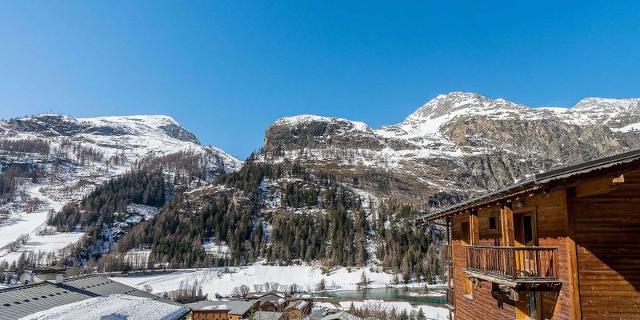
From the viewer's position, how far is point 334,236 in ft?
631

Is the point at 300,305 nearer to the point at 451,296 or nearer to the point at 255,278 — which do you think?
the point at 451,296

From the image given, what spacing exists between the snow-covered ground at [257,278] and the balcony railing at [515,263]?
123185 mm

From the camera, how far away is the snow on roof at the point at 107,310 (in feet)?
54.4

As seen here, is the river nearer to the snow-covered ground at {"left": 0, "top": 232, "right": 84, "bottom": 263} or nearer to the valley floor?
the valley floor

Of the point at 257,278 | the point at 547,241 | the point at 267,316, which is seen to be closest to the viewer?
the point at 547,241

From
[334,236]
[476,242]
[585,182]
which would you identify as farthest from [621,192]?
[334,236]

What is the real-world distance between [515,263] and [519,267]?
6.91 feet

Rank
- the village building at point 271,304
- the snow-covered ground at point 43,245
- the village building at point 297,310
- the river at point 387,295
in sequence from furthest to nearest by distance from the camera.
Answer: the snow-covered ground at point 43,245
the river at point 387,295
the village building at point 271,304
the village building at point 297,310

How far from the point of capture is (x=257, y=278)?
5881 inches

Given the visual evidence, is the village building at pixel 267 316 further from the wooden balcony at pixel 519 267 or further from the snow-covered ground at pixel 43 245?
the snow-covered ground at pixel 43 245

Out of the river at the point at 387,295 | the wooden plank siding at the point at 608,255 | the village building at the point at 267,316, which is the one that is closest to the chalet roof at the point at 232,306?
the village building at the point at 267,316

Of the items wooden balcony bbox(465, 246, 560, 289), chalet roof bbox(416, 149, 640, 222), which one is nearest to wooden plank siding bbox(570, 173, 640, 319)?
wooden balcony bbox(465, 246, 560, 289)

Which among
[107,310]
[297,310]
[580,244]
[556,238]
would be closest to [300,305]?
[297,310]

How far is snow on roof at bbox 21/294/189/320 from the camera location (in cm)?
1659
